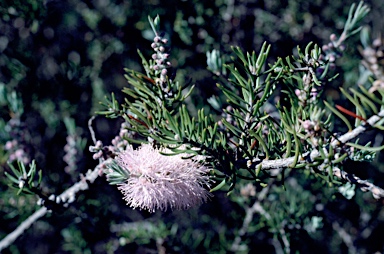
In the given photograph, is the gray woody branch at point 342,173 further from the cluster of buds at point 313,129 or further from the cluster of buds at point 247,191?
the cluster of buds at point 247,191

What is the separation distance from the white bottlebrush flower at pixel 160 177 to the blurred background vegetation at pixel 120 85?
2.71 ft

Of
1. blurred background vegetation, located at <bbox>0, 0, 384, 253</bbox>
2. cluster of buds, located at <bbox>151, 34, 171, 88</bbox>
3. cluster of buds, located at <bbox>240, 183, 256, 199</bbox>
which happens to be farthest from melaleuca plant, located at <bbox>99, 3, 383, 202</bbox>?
blurred background vegetation, located at <bbox>0, 0, 384, 253</bbox>

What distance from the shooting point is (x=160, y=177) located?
2.49 ft

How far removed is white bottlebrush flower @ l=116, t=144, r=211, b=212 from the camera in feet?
2.51

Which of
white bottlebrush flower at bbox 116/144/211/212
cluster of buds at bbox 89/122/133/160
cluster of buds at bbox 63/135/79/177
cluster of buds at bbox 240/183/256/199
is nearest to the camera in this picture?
white bottlebrush flower at bbox 116/144/211/212

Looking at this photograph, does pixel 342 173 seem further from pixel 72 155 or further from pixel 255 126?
pixel 72 155

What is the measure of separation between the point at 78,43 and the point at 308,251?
170 centimetres

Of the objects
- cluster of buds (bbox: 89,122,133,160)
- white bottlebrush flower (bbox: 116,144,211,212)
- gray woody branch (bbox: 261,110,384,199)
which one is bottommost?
cluster of buds (bbox: 89,122,133,160)

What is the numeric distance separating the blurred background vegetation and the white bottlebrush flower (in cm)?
83

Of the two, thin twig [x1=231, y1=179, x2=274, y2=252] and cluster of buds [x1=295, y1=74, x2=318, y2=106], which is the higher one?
cluster of buds [x1=295, y1=74, x2=318, y2=106]

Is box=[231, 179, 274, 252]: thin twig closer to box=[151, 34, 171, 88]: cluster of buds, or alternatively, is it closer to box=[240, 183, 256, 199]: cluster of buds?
box=[240, 183, 256, 199]: cluster of buds

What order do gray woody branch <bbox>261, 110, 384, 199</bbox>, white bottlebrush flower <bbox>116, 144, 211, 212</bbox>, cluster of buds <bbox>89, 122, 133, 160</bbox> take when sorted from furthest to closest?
cluster of buds <bbox>89, 122, 133, 160</bbox>
white bottlebrush flower <bbox>116, 144, 211, 212</bbox>
gray woody branch <bbox>261, 110, 384, 199</bbox>

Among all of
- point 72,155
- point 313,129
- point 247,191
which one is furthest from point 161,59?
point 72,155

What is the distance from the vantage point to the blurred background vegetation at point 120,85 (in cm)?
173
